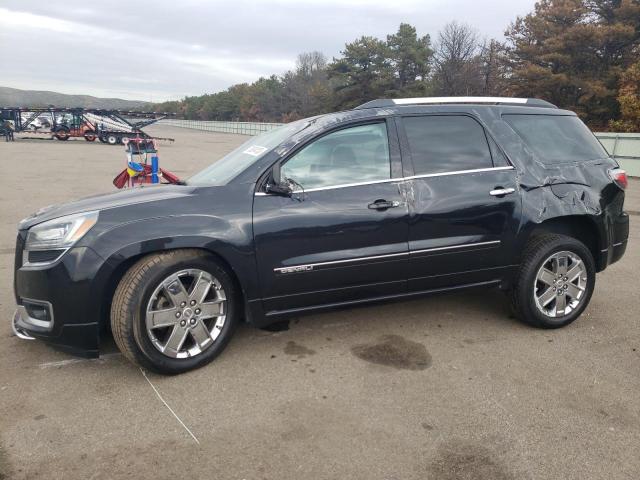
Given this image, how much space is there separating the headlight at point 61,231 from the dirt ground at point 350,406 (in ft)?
2.89

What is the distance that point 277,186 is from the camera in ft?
11.0

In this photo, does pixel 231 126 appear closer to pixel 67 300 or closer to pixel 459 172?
pixel 459 172

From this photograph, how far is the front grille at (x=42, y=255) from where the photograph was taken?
3100 mm

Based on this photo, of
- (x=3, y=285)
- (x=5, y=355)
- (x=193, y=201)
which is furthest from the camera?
(x=3, y=285)

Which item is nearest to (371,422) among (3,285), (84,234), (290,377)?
(290,377)

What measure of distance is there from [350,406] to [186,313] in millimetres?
1202

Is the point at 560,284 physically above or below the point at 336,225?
below

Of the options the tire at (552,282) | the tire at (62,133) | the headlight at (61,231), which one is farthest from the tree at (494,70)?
the headlight at (61,231)

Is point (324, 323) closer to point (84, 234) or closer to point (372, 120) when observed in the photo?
point (372, 120)

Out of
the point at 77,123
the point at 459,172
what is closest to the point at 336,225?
the point at 459,172

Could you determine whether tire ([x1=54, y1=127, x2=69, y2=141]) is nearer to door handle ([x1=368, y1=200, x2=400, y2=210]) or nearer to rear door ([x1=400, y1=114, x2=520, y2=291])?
rear door ([x1=400, y1=114, x2=520, y2=291])

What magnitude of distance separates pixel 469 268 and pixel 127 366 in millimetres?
2601

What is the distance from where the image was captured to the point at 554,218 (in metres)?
4.07

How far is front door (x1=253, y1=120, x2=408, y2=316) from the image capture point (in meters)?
3.35
